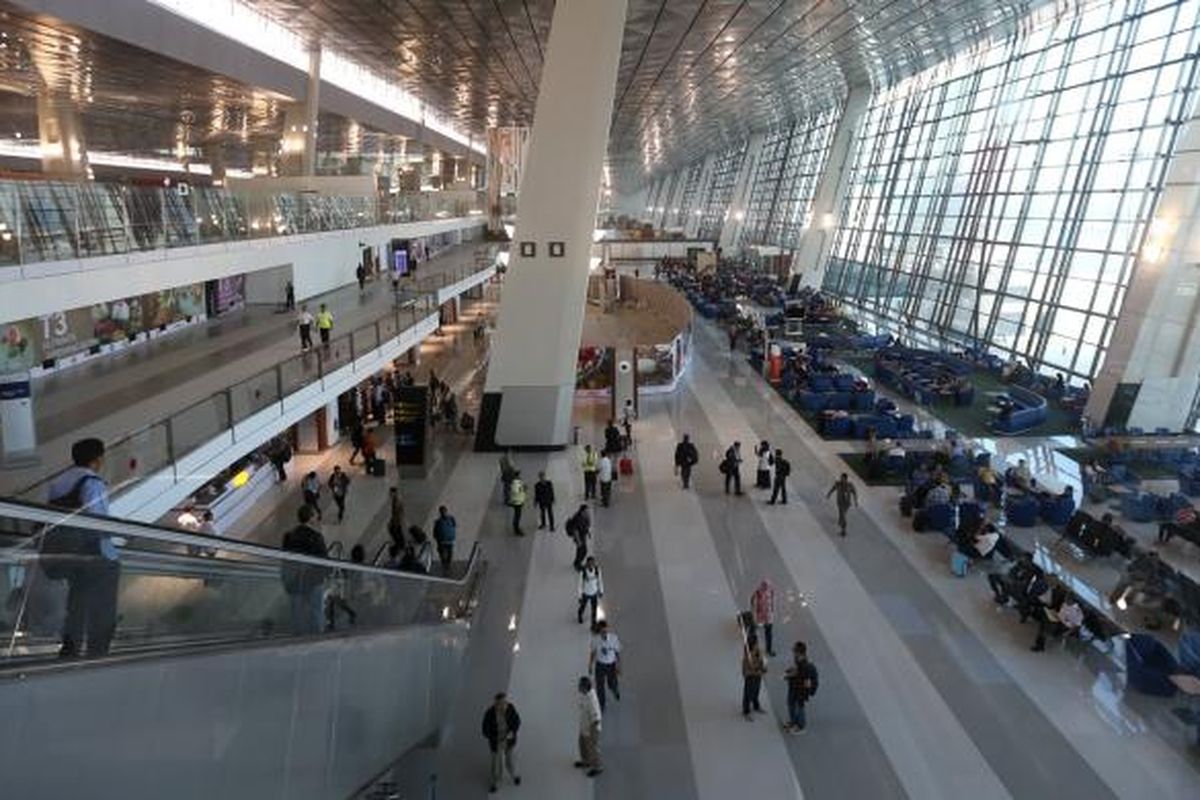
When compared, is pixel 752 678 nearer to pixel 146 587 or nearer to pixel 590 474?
pixel 146 587

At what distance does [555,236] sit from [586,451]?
4.57 metres

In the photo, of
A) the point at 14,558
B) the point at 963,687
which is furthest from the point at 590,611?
the point at 14,558

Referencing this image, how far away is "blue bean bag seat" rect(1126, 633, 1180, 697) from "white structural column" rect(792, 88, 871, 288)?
126 ft

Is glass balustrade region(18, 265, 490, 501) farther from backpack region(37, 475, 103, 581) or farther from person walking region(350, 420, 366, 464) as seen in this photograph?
backpack region(37, 475, 103, 581)

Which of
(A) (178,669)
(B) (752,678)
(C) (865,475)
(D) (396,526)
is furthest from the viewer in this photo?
Answer: (C) (865,475)

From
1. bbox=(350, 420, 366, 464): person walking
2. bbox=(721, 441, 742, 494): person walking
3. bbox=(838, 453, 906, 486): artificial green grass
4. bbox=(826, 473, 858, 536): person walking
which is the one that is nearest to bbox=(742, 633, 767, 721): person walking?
bbox=(826, 473, 858, 536): person walking

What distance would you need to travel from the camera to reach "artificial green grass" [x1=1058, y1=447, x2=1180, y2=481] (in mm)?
17625

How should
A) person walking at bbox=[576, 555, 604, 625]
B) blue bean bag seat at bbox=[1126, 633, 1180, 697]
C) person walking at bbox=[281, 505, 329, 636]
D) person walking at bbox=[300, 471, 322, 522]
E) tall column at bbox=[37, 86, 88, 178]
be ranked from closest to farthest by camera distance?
person walking at bbox=[281, 505, 329, 636], blue bean bag seat at bbox=[1126, 633, 1180, 697], person walking at bbox=[576, 555, 604, 625], person walking at bbox=[300, 471, 322, 522], tall column at bbox=[37, 86, 88, 178]

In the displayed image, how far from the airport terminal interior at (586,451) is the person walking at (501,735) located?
4 cm

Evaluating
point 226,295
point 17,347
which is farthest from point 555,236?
point 226,295

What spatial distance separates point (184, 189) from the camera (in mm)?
17312

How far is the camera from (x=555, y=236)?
61.2 feet

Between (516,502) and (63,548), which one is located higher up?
(63,548)

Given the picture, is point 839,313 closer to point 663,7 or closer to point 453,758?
point 663,7
